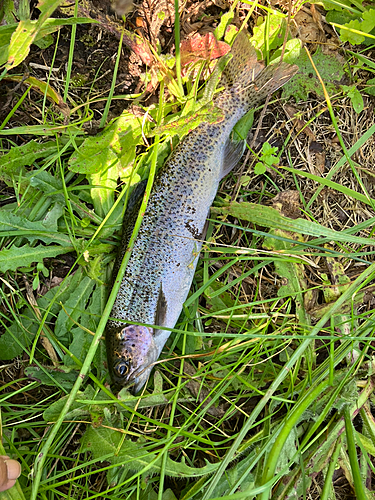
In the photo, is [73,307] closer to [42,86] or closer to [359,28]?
[42,86]

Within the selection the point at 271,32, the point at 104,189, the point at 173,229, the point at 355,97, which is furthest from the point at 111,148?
the point at 355,97

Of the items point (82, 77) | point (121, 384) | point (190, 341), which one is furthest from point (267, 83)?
point (121, 384)

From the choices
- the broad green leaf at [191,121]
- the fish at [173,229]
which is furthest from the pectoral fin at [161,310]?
the broad green leaf at [191,121]

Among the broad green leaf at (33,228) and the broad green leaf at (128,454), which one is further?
the broad green leaf at (33,228)

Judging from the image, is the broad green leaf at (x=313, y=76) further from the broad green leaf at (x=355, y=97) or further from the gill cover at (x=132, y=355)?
the gill cover at (x=132, y=355)

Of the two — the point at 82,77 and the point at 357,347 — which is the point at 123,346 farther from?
the point at 82,77

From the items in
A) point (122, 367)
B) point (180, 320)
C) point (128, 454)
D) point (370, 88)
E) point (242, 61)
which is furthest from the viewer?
point (370, 88)
